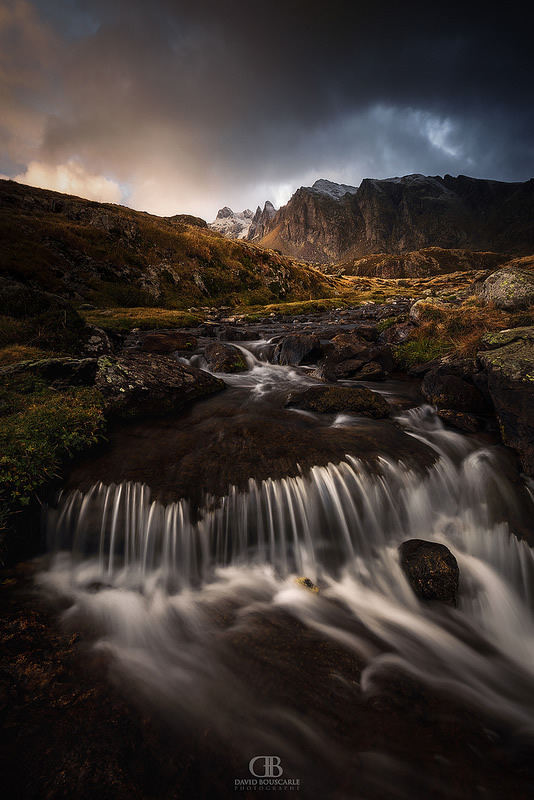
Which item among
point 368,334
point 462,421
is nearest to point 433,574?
point 462,421

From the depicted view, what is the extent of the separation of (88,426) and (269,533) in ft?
15.7

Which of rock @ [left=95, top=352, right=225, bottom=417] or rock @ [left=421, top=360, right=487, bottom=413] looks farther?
rock @ [left=421, top=360, right=487, bottom=413]

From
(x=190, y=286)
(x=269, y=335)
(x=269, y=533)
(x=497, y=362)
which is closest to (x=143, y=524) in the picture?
(x=269, y=533)

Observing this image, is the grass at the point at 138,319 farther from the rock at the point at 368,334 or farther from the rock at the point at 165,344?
the rock at the point at 368,334

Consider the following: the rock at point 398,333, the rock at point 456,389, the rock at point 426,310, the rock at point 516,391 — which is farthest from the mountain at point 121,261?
the rock at point 516,391

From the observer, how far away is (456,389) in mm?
9211

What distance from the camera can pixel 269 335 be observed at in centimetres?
2497

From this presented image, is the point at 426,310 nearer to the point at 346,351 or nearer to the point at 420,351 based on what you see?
the point at 420,351

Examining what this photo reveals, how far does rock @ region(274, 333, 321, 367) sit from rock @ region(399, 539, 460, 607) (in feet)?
39.8

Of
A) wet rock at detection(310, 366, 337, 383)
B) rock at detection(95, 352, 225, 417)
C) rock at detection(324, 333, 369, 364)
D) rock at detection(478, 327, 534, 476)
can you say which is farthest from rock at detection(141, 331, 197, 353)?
rock at detection(478, 327, 534, 476)

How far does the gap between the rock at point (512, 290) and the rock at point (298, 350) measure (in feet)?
26.0

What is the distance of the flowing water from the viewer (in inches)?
122

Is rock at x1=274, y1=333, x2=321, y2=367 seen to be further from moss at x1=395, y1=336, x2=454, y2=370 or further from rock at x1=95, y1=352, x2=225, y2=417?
rock at x1=95, y1=352, x2=225, y2=417

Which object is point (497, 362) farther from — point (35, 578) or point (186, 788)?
point (35, 578)
